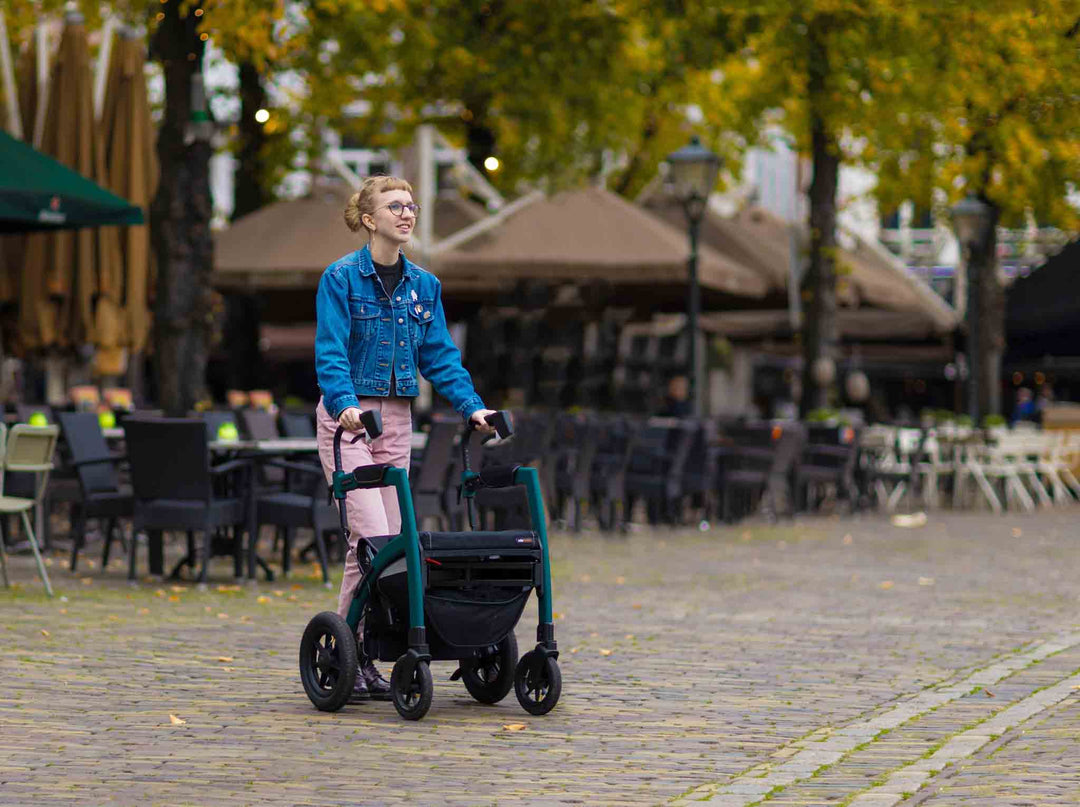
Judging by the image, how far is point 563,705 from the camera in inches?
294

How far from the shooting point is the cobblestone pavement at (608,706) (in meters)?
5.88

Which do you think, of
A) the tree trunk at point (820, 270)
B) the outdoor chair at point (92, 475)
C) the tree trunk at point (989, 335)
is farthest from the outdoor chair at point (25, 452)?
the tree trunk at point (989, 335)

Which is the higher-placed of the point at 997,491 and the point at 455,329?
the point at 455,329

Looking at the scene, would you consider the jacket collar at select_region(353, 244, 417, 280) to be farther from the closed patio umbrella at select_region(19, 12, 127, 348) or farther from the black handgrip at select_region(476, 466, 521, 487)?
the closed patio umbrella at select_region(19, 12, 127, 348)

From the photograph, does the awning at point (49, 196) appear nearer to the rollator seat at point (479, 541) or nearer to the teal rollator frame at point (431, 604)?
the teal rollator frame at point (431, 604)

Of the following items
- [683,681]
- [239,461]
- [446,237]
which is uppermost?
[446,237]

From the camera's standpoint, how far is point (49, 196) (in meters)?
14.5

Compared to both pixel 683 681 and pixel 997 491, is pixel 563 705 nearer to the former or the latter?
pixel 683 681

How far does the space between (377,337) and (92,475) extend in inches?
232

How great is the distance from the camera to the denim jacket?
7.16m

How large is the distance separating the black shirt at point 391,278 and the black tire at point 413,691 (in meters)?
0.99

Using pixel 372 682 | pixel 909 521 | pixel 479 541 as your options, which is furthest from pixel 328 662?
pixel 909 521

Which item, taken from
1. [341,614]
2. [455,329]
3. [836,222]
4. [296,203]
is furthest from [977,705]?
[455,329]

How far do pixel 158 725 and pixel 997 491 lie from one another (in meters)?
19.8
